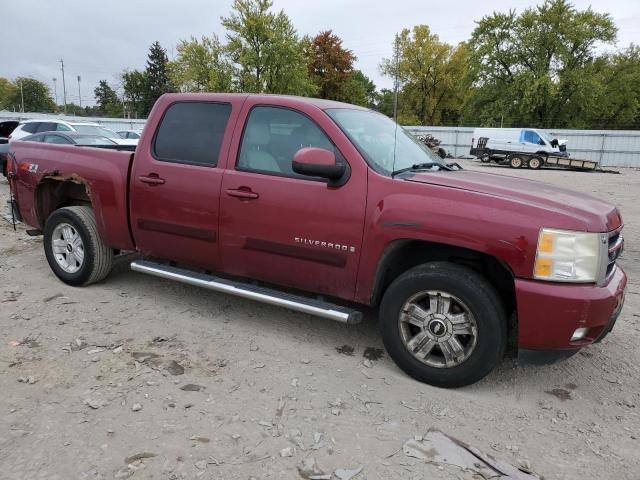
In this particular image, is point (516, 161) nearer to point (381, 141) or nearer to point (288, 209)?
point (381, 141)

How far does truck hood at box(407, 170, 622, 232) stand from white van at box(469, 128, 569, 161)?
87.7ft

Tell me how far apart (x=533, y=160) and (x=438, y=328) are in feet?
90.4

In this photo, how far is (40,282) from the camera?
505 cm

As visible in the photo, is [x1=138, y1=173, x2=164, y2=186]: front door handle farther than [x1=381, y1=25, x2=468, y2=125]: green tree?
No

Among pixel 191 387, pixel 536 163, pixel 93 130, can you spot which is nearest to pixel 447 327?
pixel 191 387

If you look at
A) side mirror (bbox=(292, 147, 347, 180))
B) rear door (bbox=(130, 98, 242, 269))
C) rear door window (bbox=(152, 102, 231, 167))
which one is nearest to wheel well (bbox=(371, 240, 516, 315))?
side mirror (bbox=(292, 147, 347, 180))

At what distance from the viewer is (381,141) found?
3.89 meters

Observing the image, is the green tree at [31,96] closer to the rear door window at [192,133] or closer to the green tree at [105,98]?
the green tree at [105,98]

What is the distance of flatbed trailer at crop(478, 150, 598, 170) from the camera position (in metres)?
25.5

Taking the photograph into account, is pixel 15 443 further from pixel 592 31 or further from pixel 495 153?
pixel 592 31

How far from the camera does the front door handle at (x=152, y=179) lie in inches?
162

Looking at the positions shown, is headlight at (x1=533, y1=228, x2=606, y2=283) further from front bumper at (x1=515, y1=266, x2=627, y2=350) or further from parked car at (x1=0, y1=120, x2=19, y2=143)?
parked car at (x1=0, y1=120, x2=19, y2=143)

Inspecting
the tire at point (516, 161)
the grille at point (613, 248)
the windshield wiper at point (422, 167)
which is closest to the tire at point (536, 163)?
the tire at point (516, 161)

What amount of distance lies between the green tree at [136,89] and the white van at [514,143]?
235 feet
